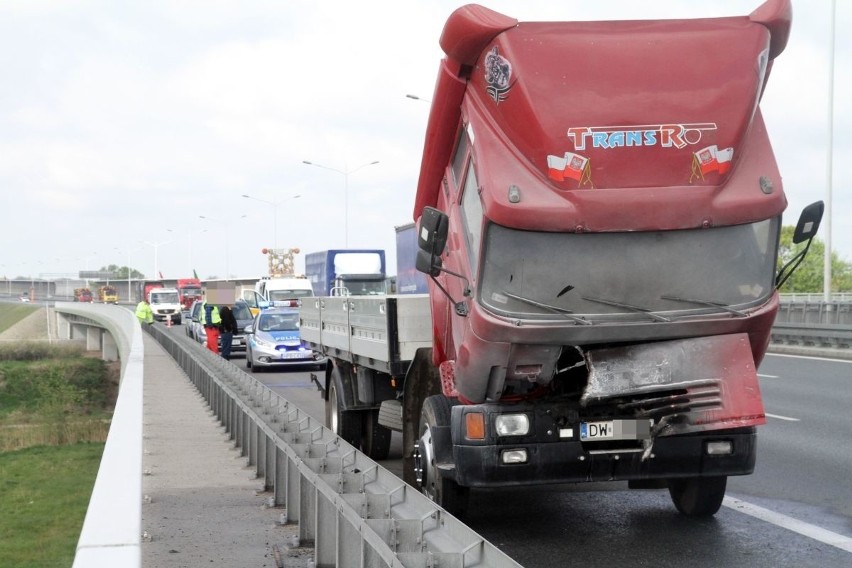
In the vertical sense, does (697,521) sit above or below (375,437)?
below

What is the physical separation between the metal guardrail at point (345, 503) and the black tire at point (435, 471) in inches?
27.0

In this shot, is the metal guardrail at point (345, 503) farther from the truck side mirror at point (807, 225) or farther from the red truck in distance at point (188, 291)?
the red truck in distance at point (188, 291)

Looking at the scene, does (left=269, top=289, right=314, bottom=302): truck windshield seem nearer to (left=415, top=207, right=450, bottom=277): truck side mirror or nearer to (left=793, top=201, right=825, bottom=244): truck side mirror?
(left=415, top=207, right=450, bottom=277): truck side mirror

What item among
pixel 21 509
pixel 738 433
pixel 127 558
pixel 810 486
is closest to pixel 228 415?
pixel 810 486

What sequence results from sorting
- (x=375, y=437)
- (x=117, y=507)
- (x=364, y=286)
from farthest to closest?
(x=364, y=286) < (x=375, y=437) < (x=117, y=507)

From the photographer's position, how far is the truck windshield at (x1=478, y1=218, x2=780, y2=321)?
25.6ft

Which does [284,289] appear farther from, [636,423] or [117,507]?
[117,507]

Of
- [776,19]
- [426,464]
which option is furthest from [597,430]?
[776,19]

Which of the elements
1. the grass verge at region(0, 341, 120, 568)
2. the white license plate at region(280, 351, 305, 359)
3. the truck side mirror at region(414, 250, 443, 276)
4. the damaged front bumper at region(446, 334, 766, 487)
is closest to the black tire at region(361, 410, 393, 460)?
the damaged front bumper at region(446, 334, 766, 487)

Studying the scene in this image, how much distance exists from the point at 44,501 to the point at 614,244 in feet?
74.0

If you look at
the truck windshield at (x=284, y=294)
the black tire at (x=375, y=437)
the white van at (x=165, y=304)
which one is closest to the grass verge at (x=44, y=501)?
the black tire at (x=375, y=437)

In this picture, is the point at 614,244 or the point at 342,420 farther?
the point at 342,420

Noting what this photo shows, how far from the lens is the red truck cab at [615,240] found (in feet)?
25.3

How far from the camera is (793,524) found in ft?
29.8
